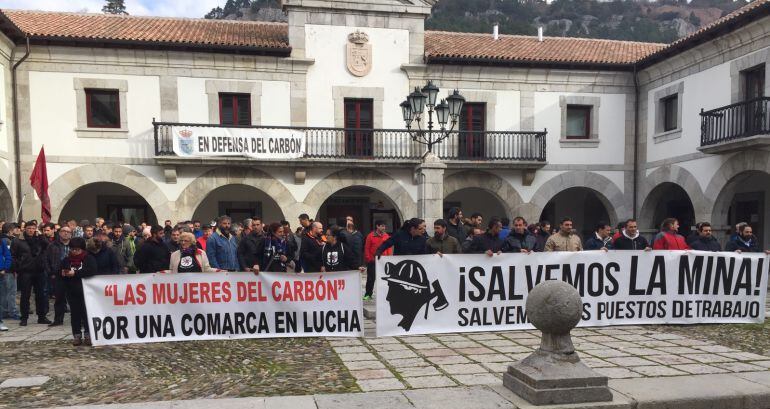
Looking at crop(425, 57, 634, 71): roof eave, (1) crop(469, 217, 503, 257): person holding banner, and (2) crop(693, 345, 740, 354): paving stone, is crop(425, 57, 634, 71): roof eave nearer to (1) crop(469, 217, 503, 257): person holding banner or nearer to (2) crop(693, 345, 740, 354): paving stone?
(1) crop(469, 217, 503, 257): person holding banner

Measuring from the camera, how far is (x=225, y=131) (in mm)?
16000

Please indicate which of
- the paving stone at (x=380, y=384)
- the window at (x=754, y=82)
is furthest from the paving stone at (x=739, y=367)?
the window at (x=754, y=82)

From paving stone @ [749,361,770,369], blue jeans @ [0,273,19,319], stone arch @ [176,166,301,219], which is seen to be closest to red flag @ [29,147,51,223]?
stone arch @ [176,166,301,219]

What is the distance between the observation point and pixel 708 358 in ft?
19.6

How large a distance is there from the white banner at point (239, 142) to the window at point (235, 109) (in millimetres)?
867

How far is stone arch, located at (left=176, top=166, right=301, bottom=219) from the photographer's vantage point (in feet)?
53.5

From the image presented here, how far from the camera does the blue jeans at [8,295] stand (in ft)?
27.7

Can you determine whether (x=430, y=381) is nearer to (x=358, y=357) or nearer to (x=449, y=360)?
(x=449, y=360)

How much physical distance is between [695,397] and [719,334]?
328 centimetres

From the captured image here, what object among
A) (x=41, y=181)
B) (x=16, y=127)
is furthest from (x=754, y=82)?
(x=16, y=127)

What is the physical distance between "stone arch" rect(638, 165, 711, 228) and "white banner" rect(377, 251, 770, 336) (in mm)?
9092

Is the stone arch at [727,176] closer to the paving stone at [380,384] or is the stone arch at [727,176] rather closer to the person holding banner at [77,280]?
the paving stone at [380,384]

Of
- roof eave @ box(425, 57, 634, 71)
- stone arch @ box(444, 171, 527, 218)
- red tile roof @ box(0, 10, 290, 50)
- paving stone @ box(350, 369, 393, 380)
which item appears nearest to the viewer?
paving stone @ box(350, 369, 393, 380)

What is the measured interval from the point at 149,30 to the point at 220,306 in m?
13.6
